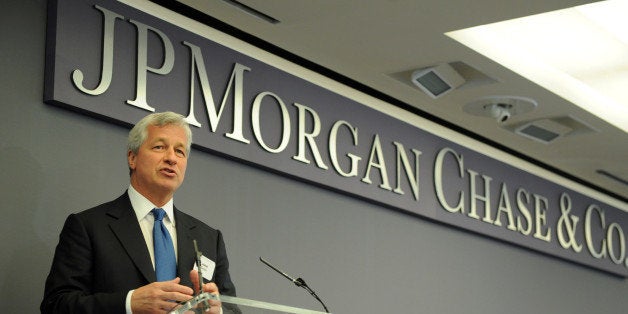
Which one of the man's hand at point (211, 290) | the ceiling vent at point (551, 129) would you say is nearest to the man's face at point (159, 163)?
the man's hand at point (211, 290)

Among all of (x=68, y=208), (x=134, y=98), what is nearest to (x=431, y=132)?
(x=134, y=98)

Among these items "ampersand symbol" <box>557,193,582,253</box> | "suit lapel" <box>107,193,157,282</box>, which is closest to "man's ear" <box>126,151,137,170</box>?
"suit lapel" <box>107,193,157,282</box>

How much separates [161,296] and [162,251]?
16.7 inches

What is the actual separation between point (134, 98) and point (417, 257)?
7.08ft

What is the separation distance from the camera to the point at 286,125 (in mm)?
4406

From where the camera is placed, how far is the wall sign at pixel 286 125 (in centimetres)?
356

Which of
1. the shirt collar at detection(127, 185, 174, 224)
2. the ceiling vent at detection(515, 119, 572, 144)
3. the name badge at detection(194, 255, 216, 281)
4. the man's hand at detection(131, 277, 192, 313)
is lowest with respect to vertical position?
the man's hand at detection(131, 277, 192, 313)

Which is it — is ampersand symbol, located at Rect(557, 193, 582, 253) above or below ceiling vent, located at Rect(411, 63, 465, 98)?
below

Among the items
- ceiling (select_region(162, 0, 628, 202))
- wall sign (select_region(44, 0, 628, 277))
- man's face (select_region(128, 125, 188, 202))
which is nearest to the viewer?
man's face (select_region(128, 125, 188, 202))

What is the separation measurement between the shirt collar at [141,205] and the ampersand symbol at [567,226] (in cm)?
407

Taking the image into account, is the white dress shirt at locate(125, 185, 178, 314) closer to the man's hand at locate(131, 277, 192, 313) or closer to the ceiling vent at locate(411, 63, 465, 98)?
the man's hand at locate(131, 277, 192, 313)

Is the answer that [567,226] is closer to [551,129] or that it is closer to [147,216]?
[551,129]

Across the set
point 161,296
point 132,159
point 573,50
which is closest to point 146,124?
point 132,159

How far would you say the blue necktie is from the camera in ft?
9.42
